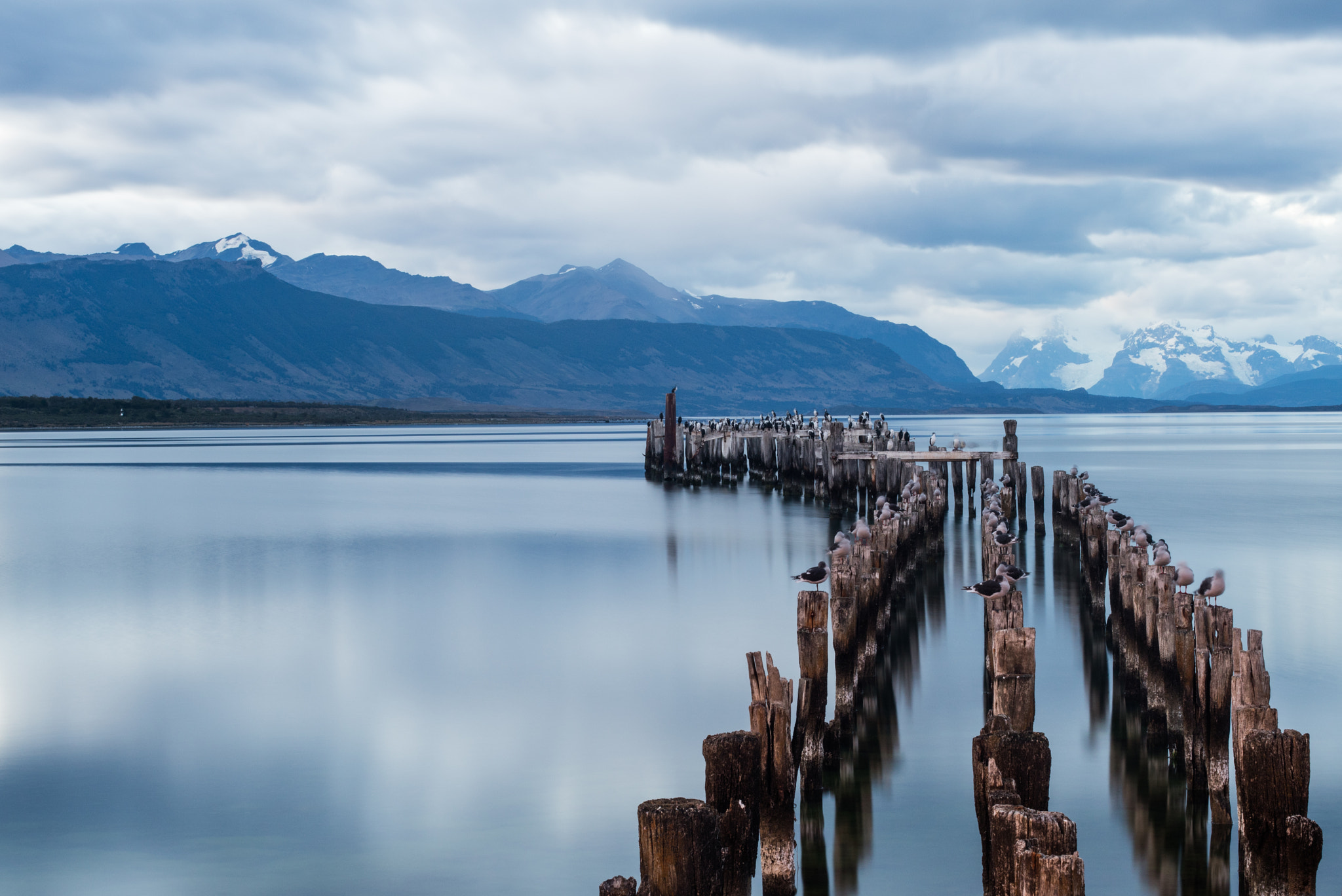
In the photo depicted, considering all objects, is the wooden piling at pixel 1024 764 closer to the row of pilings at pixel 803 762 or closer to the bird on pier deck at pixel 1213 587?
the row of pilings at pixel 803 762

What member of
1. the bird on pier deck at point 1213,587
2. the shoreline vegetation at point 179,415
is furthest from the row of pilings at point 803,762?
the shoreline vegetation at point 179,415

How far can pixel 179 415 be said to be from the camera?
13850 cm

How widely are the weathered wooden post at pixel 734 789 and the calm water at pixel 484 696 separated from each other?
1996 mm

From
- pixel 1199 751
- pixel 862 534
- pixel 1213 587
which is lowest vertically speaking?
pixel 1199 751

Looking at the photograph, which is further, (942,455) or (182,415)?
(182,415)

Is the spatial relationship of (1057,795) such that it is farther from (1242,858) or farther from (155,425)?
(155,425)

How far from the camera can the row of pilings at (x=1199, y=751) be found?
23.3 feet

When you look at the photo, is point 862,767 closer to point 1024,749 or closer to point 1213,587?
Result: point 1213,587

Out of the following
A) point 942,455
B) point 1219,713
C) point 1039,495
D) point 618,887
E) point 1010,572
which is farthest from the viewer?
point 942,455

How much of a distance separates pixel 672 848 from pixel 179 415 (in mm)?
143325

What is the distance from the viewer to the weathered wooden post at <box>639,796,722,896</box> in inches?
227

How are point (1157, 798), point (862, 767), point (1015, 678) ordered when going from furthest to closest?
point (862, 767) < point (1157, 798) < point (1015, 678)

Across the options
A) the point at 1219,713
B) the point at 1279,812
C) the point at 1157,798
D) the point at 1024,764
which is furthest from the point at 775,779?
the point at 1157,798

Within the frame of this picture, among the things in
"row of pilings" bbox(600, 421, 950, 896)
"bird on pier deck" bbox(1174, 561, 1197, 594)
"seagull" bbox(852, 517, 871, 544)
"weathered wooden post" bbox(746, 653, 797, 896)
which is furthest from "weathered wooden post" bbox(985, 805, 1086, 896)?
"seagull" bbox(852, 517, 871, 544)
